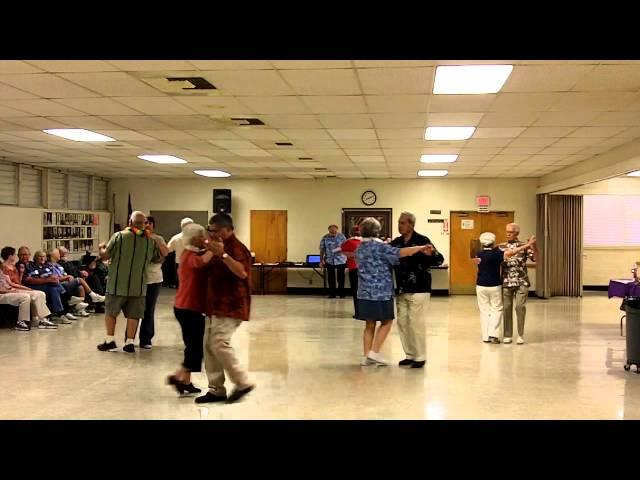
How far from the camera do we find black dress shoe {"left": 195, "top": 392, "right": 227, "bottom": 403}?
15.9ft

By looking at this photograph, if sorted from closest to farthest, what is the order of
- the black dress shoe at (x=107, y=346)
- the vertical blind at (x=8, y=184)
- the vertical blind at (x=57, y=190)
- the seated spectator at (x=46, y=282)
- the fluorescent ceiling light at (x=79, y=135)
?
the black dress shoe at (x=107, y=346), the fluorescent ceiling light at (x=79, y=135), the seated spectator at (x=46, y=282), the vertical blind at (x=8, y=184), the vertical blind at (x=57, y=190)

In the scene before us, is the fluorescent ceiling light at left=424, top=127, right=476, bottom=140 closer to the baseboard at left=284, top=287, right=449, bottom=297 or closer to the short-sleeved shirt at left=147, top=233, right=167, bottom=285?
the short-sleeved shirt at left=147, top=233, right=167, bottom=285

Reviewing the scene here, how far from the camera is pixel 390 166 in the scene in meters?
12.0

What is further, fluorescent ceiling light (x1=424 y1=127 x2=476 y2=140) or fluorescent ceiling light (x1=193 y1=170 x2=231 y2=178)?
fluorescent ceiling light (x1=193 y1=170 x2=231 y2=178)

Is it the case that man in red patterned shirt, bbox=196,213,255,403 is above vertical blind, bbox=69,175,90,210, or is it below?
below

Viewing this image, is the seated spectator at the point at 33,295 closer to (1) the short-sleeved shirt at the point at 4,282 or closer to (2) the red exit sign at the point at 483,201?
(1) the short-sleeved shirt at the point at 4,282

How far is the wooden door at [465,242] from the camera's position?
14.4m

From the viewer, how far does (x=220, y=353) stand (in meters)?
4.66

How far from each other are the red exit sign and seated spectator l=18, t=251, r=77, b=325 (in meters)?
8.97

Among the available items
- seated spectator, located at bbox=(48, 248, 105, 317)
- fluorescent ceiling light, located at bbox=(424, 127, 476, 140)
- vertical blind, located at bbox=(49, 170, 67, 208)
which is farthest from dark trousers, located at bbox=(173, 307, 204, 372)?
vertical blind, located at bbox=(49, 170, 67, 208)

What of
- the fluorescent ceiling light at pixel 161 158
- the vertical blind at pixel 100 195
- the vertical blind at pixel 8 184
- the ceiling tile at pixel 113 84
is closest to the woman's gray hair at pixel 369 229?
the ceiling tile at pixel 113 84

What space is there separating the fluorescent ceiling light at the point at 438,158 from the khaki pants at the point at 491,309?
3.29 meters

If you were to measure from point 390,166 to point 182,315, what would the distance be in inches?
306
